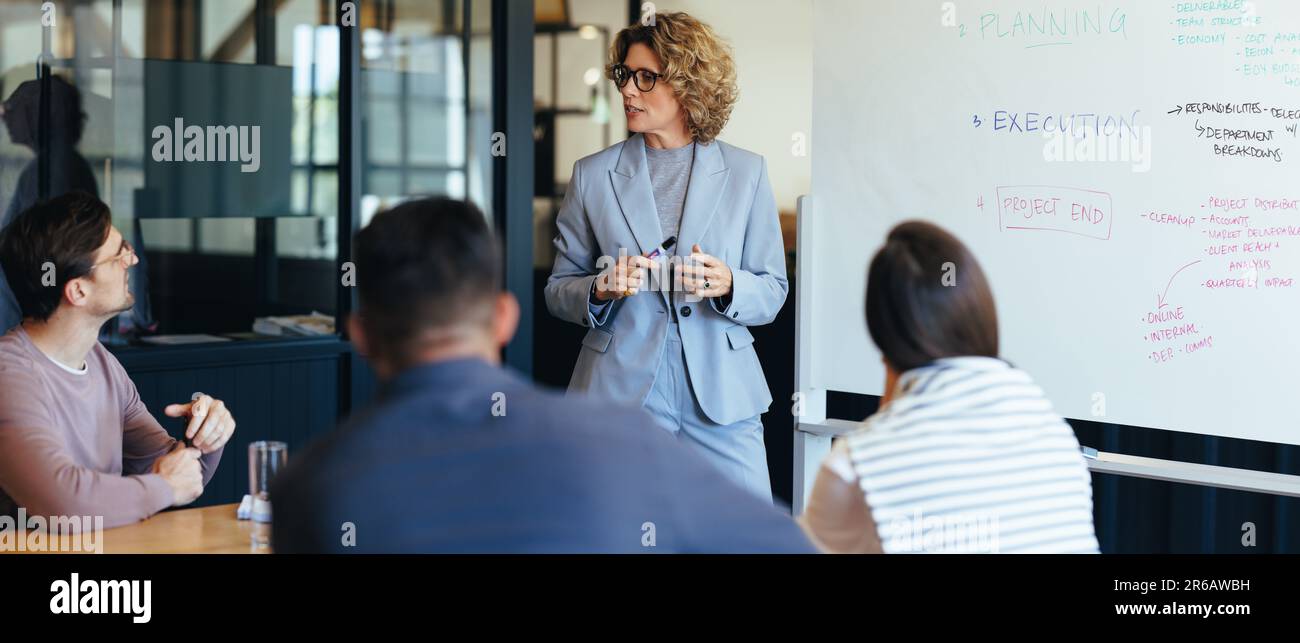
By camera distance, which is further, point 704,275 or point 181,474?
point 704,275

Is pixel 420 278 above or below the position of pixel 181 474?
above

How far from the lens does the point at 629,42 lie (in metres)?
2.96

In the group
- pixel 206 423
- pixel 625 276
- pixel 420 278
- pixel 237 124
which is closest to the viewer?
pixel 420 278

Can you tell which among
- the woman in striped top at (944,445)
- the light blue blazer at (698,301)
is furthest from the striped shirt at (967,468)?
the light blue blazer at (698,301)

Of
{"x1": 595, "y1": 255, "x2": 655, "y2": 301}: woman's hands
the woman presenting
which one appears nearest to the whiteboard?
the woman presenting

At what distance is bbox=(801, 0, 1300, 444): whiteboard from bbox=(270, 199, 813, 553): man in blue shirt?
6.04 ft

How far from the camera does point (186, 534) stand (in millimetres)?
2061

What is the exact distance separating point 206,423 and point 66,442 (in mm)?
233

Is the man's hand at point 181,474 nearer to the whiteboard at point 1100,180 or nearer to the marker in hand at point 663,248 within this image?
the marker in hand at point 663,248
